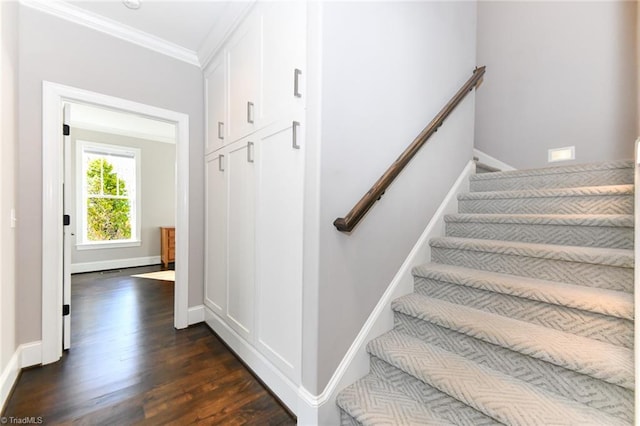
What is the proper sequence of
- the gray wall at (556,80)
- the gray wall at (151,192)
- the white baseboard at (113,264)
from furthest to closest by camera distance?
the gray wall at (151,192), the white baseboard at (113,264), the gray wall at (556,80)

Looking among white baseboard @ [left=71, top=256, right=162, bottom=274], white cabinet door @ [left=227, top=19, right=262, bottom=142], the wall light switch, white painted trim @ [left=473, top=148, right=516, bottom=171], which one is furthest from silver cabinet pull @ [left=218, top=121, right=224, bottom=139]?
white baseboard @ [left=71, top=256, right=162, bottom=274]

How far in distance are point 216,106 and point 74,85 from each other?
100 cm

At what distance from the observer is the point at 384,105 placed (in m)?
1.56

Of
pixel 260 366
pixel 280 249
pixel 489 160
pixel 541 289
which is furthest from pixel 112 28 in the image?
pixel 489 160

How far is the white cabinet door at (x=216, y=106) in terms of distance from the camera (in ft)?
7.68

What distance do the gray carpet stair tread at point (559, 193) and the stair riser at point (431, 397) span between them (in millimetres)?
1429

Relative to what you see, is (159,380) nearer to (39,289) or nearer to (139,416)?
(139,416)

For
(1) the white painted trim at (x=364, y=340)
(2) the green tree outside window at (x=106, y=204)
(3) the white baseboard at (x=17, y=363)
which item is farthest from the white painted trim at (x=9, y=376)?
(2) the green tree outside window at (x=106, y=204)

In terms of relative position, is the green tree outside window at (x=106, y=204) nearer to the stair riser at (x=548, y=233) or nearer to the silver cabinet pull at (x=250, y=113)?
the silver cabinet pull at (x=250, y=113)

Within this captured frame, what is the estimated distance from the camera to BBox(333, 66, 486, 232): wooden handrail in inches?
50.5

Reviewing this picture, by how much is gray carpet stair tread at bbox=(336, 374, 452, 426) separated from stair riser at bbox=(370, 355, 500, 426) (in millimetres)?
24

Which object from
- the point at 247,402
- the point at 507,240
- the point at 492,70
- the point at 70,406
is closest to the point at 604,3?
the point at 492,70

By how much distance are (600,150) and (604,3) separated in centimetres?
131

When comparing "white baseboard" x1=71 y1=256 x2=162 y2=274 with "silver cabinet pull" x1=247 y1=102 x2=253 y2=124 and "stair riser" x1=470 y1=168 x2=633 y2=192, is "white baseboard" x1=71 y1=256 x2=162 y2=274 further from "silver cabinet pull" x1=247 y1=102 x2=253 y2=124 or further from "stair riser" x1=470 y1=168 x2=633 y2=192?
"stair riser" x1=470 y1=168 x2=633 y2=192
